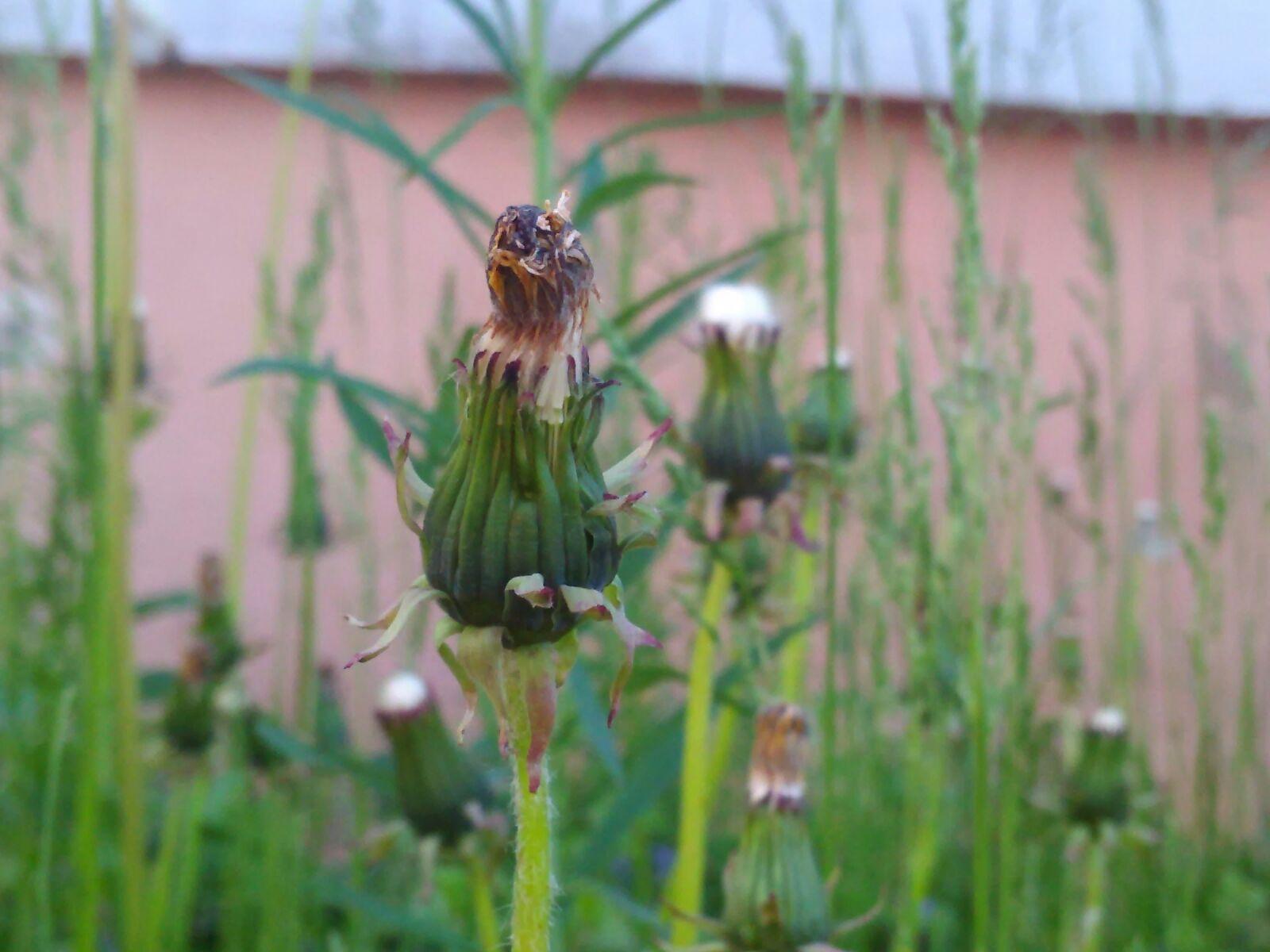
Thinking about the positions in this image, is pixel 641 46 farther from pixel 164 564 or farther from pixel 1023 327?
pixel 1023 327

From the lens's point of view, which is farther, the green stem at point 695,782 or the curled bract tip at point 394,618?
the green stem at point 695,782

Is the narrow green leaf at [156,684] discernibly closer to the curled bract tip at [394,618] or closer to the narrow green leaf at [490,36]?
the narrow green leaf at [490,36]

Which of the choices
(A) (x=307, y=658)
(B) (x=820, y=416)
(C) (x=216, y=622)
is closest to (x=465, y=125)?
(B) (x=820, y=416)

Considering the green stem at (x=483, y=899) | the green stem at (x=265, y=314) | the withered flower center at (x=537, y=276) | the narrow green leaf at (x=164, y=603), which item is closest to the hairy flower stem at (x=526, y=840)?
the withered flower center at (x=537, y=276)

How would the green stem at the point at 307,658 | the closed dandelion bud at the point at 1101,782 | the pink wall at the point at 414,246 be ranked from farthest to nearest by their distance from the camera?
the pink wall at the point at 414,246 < the closed dandelion bud at the point at 1101,782 < the green stem at the point at 307,658

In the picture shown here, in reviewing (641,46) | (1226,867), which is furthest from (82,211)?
(1226,867)

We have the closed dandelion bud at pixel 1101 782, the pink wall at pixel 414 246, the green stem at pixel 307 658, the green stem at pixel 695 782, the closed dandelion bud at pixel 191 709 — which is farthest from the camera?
the pink wall at pixel 414 246
